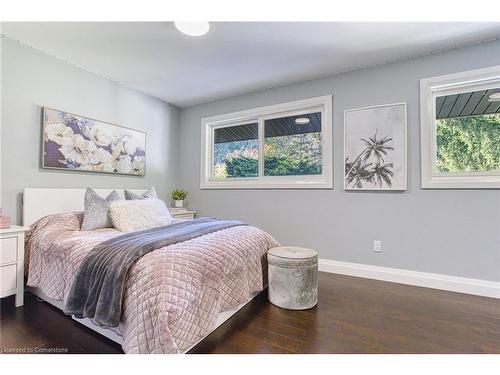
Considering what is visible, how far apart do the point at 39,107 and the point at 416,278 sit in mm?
4256

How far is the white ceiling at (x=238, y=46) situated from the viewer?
2195 mm

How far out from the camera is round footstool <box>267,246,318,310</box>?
203 cm

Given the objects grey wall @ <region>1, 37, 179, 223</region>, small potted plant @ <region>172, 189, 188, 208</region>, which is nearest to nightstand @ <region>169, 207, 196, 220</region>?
small potted plant @ <region>172, 189, 188, 208</region>

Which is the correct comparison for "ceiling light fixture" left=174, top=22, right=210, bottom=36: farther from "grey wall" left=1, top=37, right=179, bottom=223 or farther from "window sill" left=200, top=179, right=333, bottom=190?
"window sill" left=200, top=179, right=333, bottom=190

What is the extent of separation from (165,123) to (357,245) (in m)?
3.35

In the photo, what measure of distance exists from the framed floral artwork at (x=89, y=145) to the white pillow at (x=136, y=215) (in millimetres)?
837

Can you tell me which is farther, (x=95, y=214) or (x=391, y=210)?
(x=391, y=210)

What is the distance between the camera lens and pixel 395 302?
2199 millimetres

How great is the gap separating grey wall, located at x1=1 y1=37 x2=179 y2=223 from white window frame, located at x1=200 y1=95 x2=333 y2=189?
96cm

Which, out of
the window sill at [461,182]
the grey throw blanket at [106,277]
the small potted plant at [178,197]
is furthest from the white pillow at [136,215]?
the window sill at [461,182]

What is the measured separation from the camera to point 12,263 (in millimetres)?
2027

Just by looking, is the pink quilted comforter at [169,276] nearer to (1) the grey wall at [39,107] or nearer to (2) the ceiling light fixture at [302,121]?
(1) the grey wall at [39,107]

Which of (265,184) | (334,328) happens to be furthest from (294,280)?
(265,184)

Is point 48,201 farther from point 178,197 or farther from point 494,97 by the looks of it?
point 494,97
